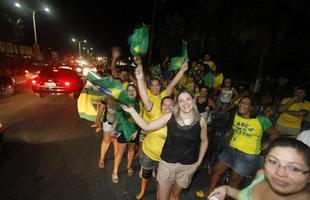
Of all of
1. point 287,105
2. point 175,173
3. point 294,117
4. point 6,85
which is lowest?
point 6,85

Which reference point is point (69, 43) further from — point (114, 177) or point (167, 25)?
point (114, 177)

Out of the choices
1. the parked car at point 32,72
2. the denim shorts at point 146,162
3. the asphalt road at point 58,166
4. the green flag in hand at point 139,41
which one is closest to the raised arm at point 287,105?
the asphalt road at point 58,166

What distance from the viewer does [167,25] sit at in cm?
2784

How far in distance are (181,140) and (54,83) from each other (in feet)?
35.3

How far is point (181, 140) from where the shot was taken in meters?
3.08

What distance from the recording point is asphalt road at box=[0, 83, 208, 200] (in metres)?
4.25

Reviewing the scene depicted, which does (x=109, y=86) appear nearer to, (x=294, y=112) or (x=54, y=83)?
(x=294, y=112)

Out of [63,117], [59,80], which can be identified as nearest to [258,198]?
[63,117]

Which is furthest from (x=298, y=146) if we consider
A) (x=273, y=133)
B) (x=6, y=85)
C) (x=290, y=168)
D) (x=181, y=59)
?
(x=6, y=85)

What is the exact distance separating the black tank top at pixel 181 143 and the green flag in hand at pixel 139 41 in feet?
3.84

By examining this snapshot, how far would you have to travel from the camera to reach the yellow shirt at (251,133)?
3717 millimetres

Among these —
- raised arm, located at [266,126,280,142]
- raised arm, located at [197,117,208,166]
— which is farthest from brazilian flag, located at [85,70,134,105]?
raised arm, located at [266,126,280,142]

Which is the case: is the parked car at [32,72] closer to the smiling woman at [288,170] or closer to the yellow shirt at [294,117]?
the yellow shirt at [294,117]

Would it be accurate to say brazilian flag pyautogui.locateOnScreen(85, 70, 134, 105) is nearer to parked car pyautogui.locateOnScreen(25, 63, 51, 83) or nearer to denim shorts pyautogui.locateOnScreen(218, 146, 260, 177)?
denim shorts pyautogui.locateOnScreen(218, 146, 260, 177)
